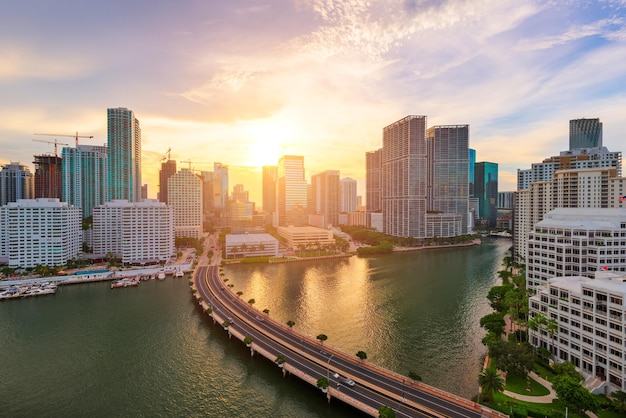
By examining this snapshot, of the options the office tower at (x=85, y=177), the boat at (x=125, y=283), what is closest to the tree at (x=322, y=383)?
the boat at (x=125, y=283)

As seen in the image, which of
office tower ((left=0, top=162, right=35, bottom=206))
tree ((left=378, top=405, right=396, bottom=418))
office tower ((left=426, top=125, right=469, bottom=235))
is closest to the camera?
tree ((left=378, top=405, right=396, bottom=418))

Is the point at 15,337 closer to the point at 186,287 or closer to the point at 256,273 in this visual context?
the point at 186,287

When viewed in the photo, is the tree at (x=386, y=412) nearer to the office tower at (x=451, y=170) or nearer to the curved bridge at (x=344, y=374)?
the curved bridge at (x=344, y=374)

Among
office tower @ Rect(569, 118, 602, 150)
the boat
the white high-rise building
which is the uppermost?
office tower @ Rect(569, 118, 602, 150)

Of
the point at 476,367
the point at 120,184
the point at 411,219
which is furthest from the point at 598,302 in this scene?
the point at 120,184

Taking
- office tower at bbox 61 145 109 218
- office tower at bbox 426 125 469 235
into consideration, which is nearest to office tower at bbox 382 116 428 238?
office tower at bbox 426 125 469 235

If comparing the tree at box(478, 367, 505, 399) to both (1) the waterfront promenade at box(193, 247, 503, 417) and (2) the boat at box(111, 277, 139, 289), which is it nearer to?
(1) the waterfront promenade at box(193, 247, 503, 417)
